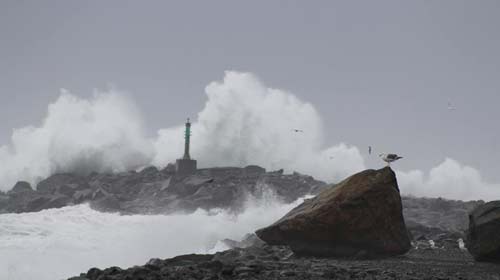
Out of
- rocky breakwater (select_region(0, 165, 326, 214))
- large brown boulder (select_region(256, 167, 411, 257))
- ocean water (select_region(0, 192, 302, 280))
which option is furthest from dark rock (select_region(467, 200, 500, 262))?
rocky breakwater (select_region(0, 165, 326, 214))

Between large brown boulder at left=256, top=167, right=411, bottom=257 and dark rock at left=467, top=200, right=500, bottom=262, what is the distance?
7.75ft

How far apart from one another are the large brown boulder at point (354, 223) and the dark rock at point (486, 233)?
7.75 ft

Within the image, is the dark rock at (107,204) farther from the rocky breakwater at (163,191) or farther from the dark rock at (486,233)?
the dark rock at (486,233)

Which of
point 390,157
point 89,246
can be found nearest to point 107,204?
point 89,246

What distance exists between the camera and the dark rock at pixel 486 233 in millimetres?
15711

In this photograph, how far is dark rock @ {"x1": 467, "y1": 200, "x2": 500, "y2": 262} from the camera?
15.7m

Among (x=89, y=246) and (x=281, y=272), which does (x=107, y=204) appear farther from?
(x=281, y=272)

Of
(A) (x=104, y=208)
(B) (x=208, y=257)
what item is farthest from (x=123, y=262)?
(A) (x=104, y=208)

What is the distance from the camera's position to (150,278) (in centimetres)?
1098

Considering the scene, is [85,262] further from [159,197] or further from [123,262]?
[159,197]

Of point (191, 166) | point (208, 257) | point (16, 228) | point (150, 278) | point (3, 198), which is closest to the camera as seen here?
point (150, 278)

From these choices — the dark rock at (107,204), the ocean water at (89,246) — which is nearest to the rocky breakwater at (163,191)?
the dark rock at (107,204)

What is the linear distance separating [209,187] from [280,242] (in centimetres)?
12771

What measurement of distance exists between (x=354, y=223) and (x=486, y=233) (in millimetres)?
3957
